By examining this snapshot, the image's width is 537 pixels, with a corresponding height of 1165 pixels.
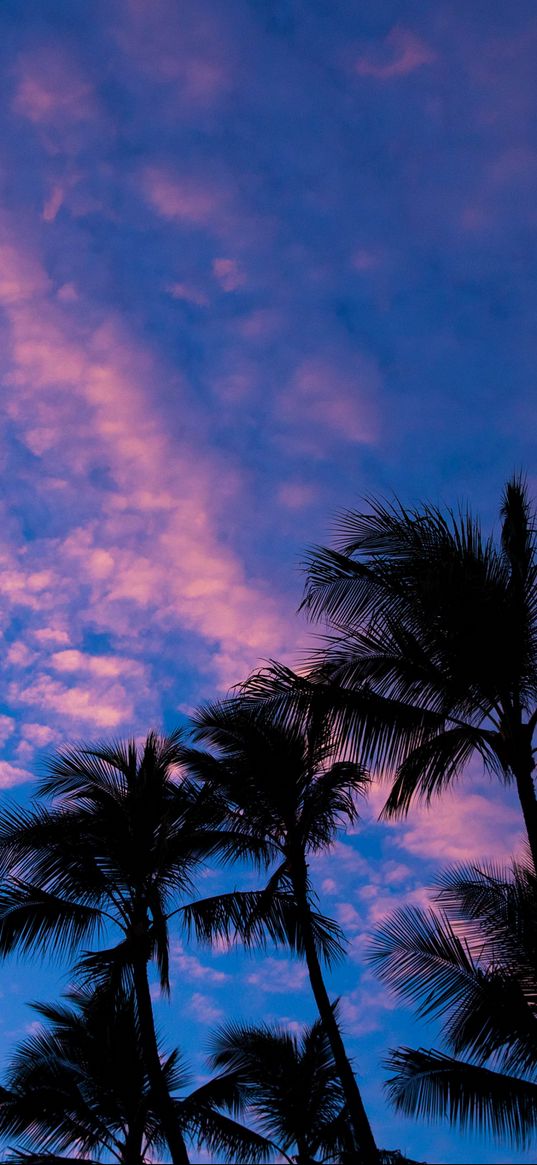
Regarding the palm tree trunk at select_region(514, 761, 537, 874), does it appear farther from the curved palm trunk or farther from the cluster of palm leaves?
the curved palm trunk

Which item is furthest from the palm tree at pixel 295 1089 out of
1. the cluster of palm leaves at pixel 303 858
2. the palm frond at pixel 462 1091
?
the palm frond at pixel 462 1091

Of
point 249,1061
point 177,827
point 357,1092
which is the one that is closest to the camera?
point 357,1092

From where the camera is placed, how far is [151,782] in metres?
14.7

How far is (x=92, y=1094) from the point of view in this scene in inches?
647

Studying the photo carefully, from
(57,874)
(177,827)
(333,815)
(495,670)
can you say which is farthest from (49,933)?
(495,670)

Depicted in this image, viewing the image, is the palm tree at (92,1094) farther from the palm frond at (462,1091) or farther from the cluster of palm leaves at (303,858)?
the palm frond at (462,1091)

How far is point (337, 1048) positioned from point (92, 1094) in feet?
17.9

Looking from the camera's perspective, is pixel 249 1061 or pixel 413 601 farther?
pixel 249 1061

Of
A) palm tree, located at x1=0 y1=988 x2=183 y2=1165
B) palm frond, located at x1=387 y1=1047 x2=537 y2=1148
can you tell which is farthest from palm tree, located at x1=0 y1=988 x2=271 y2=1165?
palm frond, located at x1=387 y1=1047 x2=537 y2=1148

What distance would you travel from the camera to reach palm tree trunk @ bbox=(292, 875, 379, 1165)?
1277cm

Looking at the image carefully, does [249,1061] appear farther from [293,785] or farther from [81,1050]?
[293,785]

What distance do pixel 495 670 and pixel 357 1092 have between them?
7283 millimetres

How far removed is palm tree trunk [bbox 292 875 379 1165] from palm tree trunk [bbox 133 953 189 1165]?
2.38m

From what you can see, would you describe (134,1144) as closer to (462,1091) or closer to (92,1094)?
(92,1094)
